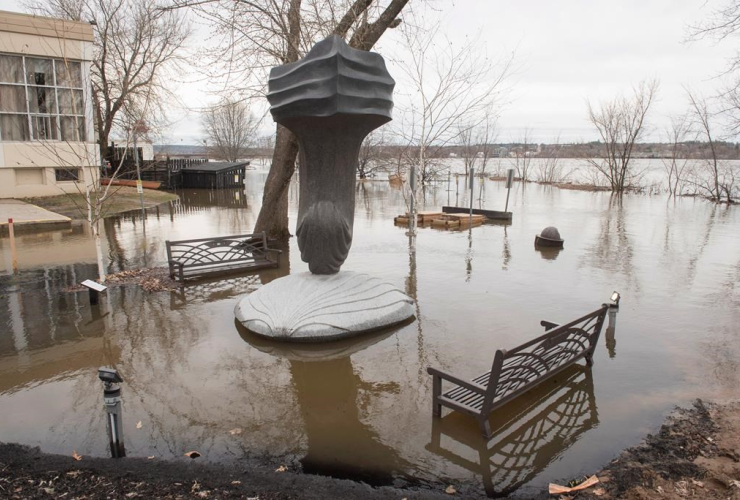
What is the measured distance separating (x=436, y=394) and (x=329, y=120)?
4.30 meters

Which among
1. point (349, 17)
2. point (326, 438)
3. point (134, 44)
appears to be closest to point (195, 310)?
point (326, 438)

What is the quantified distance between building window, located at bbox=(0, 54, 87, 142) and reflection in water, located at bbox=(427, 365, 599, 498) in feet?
78.8

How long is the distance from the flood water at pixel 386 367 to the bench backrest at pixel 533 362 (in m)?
0.32

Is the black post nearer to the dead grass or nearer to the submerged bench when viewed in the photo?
the submerged bench

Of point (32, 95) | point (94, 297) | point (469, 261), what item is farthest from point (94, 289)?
point (32, 95)

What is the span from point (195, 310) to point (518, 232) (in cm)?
1277

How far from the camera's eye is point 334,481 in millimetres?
4398

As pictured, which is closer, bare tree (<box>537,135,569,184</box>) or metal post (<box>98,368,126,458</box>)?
metal post (<box>98,368,126,458</box>)

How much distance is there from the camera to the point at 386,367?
693cm

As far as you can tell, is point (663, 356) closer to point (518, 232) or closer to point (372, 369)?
point (372, 369)

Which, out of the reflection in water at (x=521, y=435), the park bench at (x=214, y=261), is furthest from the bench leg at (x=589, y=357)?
the park bench at (x=214, y=261)

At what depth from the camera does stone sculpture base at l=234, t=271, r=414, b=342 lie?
7746mm

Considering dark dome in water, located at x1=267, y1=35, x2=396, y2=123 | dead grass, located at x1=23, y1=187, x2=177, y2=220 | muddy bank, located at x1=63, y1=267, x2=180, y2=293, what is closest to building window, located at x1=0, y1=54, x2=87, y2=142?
dead grass, located at x1=23, y1=187, x2=177, y2=220

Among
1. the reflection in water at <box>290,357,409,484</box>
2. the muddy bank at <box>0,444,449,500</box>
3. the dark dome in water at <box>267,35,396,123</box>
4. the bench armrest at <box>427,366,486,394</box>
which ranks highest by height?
the dark dome in water at <box>267,35,396,123</box>
